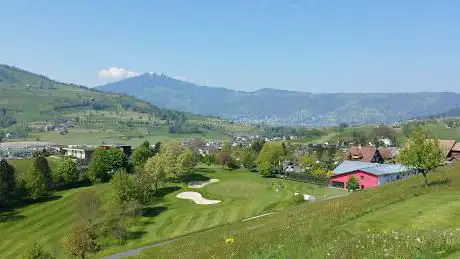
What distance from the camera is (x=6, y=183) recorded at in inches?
3671

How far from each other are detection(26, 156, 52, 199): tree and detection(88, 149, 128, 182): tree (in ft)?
46.4

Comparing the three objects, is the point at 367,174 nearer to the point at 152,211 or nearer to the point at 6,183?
the point at 152,211

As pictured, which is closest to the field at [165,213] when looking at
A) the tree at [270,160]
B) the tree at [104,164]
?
the tree at [104,164]

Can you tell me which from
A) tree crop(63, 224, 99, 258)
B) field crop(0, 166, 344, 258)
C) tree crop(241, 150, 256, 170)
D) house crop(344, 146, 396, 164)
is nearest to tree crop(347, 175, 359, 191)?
field crop(0, 166, 344, 258)

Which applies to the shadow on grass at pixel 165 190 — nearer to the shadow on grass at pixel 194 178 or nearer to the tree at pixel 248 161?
the shadow on grass at pixel 194 178

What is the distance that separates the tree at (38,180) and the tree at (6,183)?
3252 millimetres

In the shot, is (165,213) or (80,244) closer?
(80,244)

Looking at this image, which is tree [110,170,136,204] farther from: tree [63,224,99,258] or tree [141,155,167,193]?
tree [63,224,99,258]

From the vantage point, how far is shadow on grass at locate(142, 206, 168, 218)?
79088 millimetres

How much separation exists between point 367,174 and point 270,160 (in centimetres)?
3379

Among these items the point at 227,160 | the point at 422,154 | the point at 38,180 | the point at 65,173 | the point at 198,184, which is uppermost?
the point at 422,154

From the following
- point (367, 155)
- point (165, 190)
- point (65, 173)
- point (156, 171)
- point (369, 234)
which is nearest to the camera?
point (369, 234)

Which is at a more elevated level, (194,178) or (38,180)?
(38,180)

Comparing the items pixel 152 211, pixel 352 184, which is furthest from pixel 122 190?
pixel 352 184
